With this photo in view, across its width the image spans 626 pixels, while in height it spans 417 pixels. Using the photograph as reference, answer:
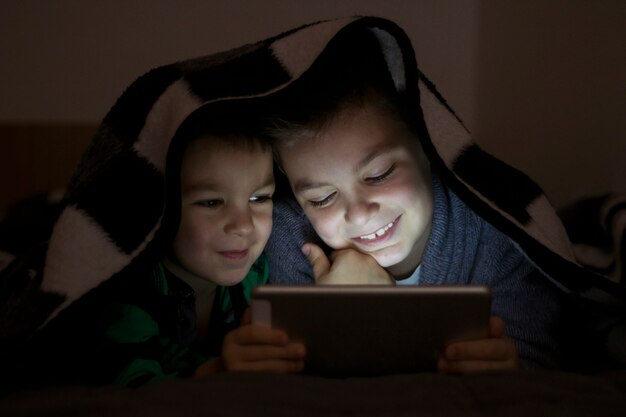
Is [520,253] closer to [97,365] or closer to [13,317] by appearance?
[97,365]

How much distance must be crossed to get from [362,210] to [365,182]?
0.05 m

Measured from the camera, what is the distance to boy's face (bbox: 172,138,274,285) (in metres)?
0.88

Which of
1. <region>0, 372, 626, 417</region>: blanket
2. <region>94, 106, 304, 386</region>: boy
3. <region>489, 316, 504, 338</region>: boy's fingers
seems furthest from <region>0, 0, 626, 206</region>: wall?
<region>0, 372, 626, 417</region>: blanket

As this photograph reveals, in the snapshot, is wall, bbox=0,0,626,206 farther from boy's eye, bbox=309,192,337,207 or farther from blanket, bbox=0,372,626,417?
blanket, bbox=0,372,626,417

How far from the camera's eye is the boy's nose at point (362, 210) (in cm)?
89

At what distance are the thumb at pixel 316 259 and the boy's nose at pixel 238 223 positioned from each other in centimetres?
16

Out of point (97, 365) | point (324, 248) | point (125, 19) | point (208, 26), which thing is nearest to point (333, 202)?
point (324, 248)

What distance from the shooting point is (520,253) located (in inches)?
35.2

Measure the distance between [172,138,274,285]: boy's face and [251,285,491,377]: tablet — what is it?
24cm

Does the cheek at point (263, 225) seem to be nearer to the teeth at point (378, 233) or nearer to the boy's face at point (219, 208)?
the boy's face at point (219, 208)

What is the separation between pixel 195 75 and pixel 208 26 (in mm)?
667

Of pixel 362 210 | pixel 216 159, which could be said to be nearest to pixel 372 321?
pixel 362 210

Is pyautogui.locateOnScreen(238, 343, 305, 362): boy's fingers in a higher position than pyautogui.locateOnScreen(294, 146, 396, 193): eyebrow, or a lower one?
lower

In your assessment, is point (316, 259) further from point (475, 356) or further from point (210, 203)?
point (475, 356)
